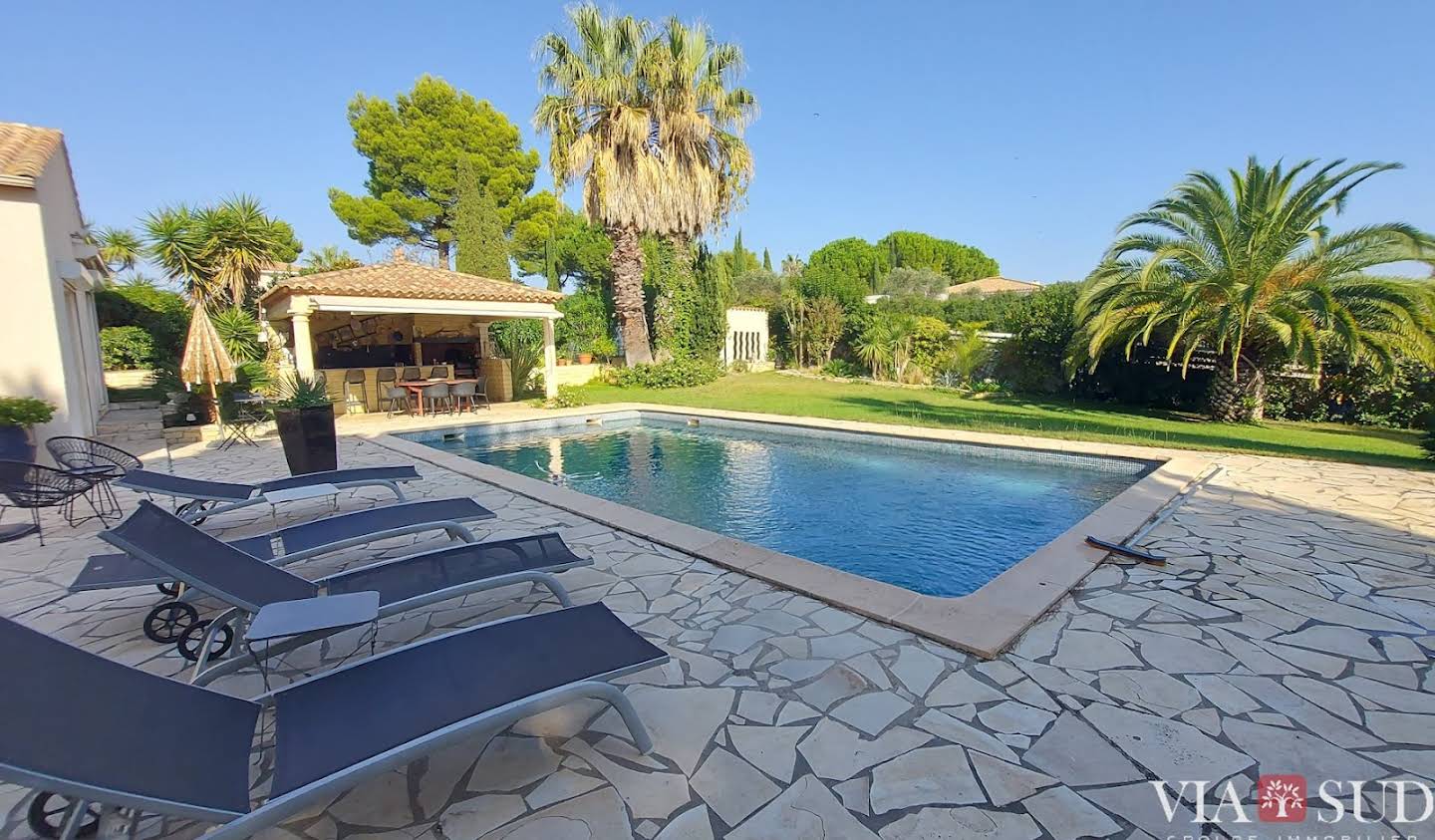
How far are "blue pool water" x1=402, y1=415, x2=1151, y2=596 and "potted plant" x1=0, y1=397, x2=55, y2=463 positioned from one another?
5103mm

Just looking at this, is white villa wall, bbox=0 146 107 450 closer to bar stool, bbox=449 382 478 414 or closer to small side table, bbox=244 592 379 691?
bar stool, bbox=449 382 478 414

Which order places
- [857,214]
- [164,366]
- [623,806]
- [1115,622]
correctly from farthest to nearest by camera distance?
[857,214]
[164,366]
[1115,622]
[623,806]

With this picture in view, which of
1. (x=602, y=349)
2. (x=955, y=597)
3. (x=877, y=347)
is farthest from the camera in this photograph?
(x=602, y=349)

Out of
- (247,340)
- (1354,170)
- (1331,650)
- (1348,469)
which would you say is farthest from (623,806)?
(247,340)

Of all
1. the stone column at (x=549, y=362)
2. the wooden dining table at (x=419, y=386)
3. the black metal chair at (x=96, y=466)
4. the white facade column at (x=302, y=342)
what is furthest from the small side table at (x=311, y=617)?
the stone column at (x=549, y=362)

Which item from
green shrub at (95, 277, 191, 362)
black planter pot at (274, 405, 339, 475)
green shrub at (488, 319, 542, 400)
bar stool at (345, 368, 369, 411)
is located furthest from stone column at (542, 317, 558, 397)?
green shrub at (95, 277, 191, 362)

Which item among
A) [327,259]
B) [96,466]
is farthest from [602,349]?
[96,466]

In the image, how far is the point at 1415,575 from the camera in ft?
14.2

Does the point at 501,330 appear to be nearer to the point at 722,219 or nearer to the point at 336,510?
the point at 722,219

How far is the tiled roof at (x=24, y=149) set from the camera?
7945mm

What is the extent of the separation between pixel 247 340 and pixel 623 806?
55.6ft

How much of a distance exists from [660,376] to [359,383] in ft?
28.9

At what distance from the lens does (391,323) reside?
56.7 feet

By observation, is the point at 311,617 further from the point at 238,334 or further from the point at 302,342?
the point at 238,334
